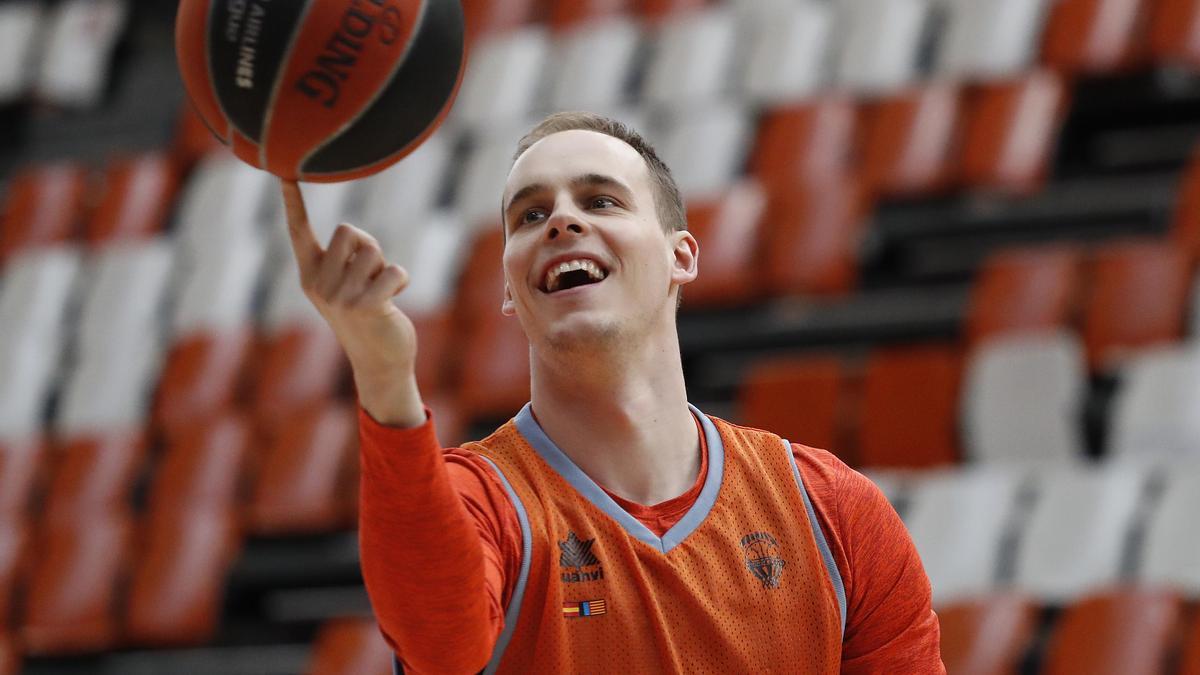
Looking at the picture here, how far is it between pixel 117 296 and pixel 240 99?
5.82m

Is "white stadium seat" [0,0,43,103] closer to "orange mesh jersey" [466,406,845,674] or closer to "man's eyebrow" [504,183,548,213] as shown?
"man's eyebrow" [504,183,548,213]

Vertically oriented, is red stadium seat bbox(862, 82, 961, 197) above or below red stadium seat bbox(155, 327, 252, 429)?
above

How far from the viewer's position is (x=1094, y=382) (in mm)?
4809

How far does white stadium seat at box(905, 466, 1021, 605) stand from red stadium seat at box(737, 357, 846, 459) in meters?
0.48

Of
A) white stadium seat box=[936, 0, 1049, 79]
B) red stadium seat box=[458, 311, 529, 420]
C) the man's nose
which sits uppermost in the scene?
the man's nose

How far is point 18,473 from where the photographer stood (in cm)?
652

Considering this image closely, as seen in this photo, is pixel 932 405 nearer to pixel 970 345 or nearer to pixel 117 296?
pixel 970 345

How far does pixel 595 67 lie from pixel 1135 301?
9.69 feet

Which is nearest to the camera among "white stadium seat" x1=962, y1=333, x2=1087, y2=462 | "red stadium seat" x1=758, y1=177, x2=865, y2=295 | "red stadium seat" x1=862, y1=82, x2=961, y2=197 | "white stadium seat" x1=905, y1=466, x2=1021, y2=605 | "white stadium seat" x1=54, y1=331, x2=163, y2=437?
"white stadium seat" x1=905, y1=466, x2=1021, y2=605

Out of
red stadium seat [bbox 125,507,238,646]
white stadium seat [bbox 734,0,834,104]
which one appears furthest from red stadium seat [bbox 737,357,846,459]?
red stadium seat [bbox 125,507,238,646]

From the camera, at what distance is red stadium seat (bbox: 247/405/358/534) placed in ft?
18.8

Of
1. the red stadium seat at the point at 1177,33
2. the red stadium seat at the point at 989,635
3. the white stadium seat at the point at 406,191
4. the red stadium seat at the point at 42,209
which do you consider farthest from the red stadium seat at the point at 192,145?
the red stadium seat at the point at 989,635

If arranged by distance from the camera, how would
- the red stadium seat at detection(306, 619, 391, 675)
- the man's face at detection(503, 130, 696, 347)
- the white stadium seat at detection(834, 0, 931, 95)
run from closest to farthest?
the man's face at detection(503, 130, 696, 347)
the red stadium seat at detection(306, 619, 391, 675)
the white stadium seat at detection(834, 0, 931, 95)

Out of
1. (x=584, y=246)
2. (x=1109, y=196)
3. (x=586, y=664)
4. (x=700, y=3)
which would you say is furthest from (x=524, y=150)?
(x=700, y=3)
